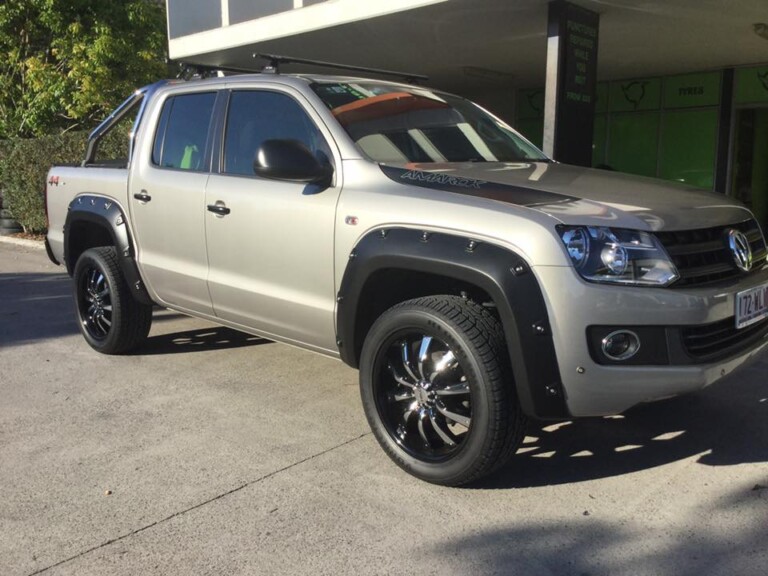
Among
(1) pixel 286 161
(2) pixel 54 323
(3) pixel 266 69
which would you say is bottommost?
(2) pixel 54 323

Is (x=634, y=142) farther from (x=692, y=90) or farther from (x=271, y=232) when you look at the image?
(x=271, y=232)

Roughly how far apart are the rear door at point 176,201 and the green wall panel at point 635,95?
1069 cm

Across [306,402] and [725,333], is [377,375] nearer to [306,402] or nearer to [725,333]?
[306,402]

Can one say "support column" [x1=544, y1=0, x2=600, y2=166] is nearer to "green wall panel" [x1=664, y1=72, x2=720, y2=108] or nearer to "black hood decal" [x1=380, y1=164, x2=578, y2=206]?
"green wall panel" [x1=664, y1=72, x2=720, y2=108]

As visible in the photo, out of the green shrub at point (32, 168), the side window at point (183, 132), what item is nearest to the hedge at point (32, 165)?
the green shrub at point (32, 168)

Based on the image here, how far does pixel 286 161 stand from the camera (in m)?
3.52

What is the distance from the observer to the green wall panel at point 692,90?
12422mm

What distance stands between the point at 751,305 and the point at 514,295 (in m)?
1.19

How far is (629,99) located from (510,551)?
40.7 feet

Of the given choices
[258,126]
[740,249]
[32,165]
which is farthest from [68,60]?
[740,249]

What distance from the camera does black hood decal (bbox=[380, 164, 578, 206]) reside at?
3.11 meters

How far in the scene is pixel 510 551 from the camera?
2838mm

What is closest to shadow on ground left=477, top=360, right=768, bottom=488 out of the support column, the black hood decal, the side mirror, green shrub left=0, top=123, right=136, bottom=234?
the black hood decal

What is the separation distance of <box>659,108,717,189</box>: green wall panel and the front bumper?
10.5 meters
